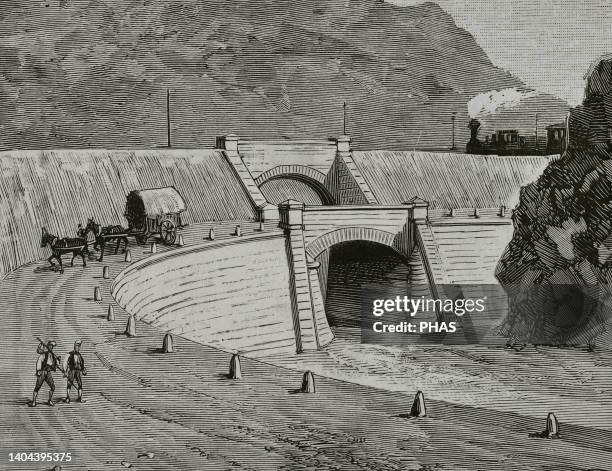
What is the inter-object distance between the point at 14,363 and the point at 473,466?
8.94 meters

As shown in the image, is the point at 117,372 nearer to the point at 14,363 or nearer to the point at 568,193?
the point at 14,363

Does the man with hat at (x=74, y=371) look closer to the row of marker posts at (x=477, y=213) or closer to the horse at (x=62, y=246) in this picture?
the horse at (x=62, y=246)

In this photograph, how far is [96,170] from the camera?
35562 mm

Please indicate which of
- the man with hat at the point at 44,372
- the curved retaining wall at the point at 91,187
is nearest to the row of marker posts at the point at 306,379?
the man with hat at the point at 44,372

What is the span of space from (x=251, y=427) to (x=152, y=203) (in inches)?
751

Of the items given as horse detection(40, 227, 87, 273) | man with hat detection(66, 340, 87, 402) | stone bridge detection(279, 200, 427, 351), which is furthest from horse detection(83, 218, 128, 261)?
man with hat detection(66, 340, 87, 402)

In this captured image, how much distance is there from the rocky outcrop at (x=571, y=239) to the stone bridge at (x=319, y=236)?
26.5 ft

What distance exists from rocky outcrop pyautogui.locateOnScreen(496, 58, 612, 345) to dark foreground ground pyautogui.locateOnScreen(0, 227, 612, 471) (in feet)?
43.1

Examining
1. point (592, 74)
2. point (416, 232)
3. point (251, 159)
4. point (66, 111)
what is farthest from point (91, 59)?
point (592, 74)

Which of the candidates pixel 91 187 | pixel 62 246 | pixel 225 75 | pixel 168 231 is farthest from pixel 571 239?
pixel 225 75

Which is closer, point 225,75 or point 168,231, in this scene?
point 168,231

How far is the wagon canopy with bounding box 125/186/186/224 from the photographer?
32531 millimetres

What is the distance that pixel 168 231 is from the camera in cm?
3166

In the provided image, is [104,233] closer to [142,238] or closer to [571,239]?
Result: [142,238]
